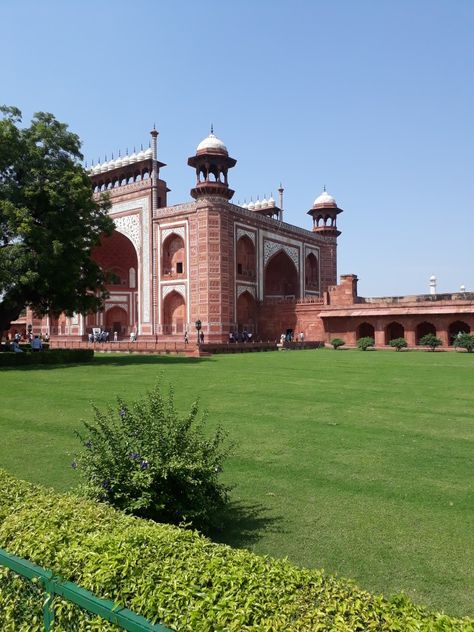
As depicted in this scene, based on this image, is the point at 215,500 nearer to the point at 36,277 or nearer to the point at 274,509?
the point at 274,509

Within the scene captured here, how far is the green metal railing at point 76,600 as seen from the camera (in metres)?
1.57

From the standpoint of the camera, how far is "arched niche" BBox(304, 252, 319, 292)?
4047cm

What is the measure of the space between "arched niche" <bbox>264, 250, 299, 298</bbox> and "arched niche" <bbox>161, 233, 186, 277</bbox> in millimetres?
8914

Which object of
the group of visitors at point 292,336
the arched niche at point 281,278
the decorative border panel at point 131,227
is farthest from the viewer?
the arched niche at point 281,278

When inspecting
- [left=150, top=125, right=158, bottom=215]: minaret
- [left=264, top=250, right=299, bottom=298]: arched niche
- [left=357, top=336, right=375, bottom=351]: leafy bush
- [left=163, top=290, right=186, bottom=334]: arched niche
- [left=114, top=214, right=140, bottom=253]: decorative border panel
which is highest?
[left=150, top=125, right=158, bottom=215]: minaret

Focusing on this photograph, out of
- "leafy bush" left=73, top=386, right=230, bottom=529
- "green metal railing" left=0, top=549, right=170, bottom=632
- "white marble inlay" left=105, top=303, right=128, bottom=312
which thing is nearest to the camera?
Answer: "green metal railing" left=0, top=549, right=170, bottom=632

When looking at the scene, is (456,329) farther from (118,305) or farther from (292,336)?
(118,305)

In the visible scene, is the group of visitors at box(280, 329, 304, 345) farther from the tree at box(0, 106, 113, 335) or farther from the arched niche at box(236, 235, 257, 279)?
the tree at box(0, 106, 113, 335)

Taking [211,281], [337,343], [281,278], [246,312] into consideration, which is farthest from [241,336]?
[281,278]

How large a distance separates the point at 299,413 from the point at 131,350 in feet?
59.6

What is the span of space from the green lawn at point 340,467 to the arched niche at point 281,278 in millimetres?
28844

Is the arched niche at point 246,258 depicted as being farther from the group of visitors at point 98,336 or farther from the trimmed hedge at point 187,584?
the trimmed hedge at point 187,584

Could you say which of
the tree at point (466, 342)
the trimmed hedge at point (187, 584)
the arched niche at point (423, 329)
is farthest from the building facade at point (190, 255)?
the trimmed hedge at point (187, 584)

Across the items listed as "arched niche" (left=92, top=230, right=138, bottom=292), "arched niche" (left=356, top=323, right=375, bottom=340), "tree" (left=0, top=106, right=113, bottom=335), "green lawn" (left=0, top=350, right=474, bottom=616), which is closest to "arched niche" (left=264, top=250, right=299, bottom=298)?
"arched niche" (left=356, top=323, right=375, bottom=340)
